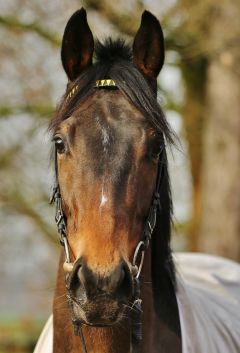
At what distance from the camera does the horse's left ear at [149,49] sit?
377cm

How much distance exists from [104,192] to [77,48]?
0.92 metres

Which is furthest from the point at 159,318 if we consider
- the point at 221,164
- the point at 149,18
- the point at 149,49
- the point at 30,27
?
the point at 221,164

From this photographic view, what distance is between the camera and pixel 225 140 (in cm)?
1017

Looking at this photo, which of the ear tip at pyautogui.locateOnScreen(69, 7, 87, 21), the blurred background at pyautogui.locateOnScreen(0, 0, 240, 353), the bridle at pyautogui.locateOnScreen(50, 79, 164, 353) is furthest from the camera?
the blurred background at pyautogui.locateOnScreen(0, 0, 240, 353)

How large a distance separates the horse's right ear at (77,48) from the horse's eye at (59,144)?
1.48ft

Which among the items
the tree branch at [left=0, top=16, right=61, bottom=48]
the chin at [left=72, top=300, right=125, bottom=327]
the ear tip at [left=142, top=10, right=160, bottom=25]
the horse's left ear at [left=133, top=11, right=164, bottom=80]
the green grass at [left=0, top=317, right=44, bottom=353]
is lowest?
the green grass at [left=0, top=317, right=44, bottom=353]

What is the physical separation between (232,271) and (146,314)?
2.25 metres

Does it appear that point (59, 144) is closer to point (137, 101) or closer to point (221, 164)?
point (137, 101)

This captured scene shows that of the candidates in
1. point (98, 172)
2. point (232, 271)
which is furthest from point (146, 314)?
point (232, 271)

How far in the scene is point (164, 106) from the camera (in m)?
8.96

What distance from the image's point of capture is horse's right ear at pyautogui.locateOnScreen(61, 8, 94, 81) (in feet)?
12.2

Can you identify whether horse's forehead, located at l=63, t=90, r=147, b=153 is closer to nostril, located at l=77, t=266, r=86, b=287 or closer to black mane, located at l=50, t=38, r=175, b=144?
black mane, located at l=50, t=38, r=175, b=144

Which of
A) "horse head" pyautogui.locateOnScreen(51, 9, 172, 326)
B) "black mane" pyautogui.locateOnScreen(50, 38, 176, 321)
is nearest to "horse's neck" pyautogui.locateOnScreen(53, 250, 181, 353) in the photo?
"black mane" pyautogui.locateOnScreen(50, 38, 176, 321)

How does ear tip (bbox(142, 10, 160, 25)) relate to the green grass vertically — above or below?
above
